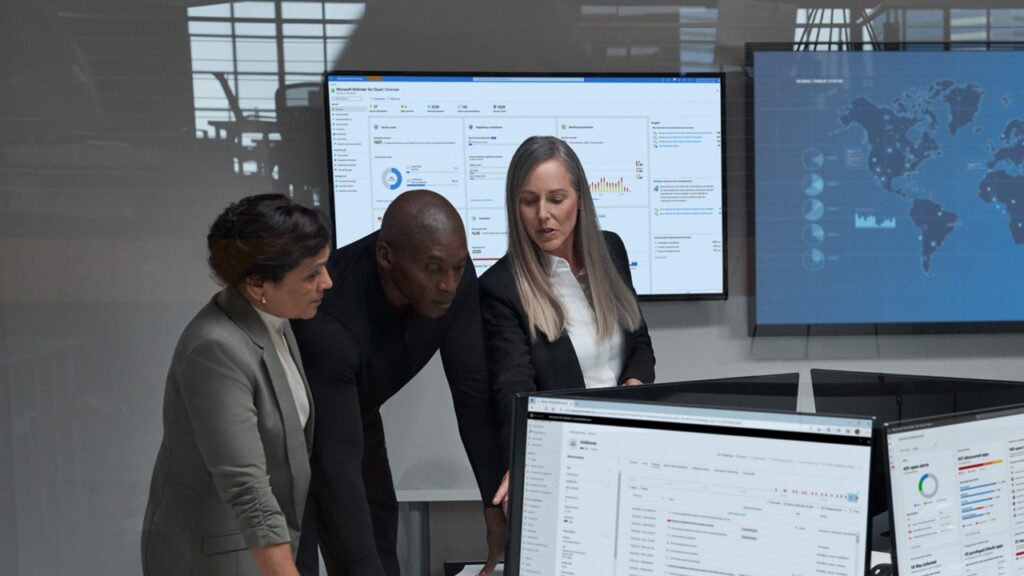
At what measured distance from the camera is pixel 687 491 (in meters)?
1.16

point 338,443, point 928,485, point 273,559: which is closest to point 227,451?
point 273,559

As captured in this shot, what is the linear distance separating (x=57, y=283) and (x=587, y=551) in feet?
Result: 7.15

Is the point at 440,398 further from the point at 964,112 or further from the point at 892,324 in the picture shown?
the point at 964,112

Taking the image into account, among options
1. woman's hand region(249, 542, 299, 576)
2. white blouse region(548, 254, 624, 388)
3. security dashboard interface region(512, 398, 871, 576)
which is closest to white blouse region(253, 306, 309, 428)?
woman's hand region(249, 542, 299, 576)

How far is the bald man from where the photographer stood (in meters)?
2.03

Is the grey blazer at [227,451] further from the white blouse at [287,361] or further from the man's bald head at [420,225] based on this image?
the man's bald head at [420,225]

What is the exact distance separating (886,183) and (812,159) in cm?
27

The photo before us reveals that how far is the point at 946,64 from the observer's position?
3.15m

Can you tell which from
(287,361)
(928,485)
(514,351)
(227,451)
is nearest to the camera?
(928,485)

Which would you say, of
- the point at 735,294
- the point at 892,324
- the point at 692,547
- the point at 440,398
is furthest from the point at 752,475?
the point at 892,324

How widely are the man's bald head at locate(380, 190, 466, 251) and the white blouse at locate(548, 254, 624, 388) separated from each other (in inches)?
9.8

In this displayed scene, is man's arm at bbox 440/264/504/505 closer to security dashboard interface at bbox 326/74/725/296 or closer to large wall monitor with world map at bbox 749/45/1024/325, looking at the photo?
security dashboard interface at bbox 326/74/725/296

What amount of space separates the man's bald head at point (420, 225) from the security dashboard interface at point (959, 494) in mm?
1249

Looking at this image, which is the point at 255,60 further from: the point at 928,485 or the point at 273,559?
the point at 928,485
